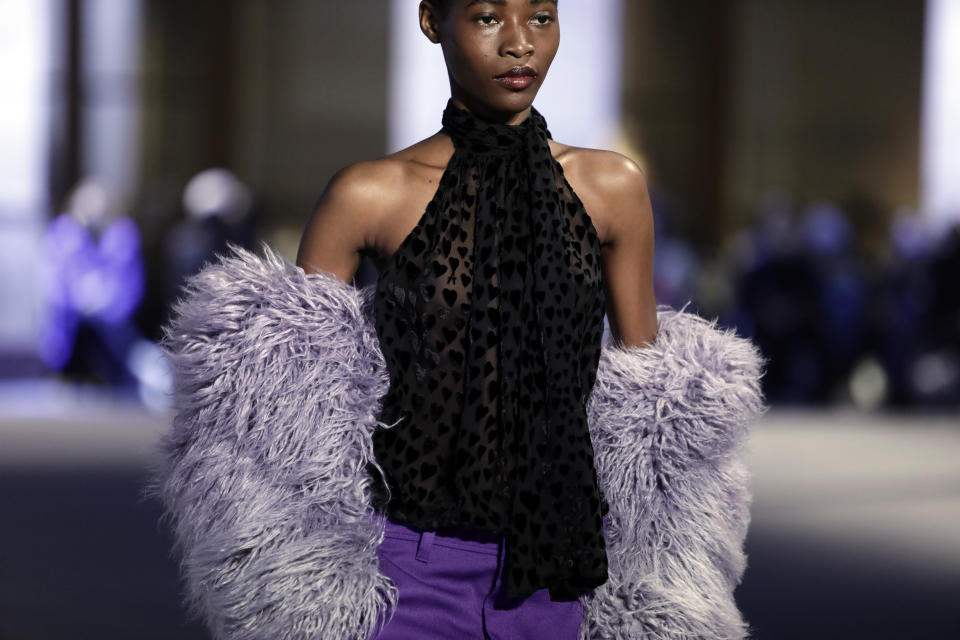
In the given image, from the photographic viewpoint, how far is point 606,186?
5.59ft

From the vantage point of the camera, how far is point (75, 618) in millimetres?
3336

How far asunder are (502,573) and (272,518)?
31 cm

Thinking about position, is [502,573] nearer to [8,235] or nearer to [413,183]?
[413,183]

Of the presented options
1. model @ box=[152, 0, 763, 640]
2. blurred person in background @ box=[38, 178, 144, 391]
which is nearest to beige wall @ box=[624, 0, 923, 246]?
blurred person in background @ box=[38, 178, 144, 391]

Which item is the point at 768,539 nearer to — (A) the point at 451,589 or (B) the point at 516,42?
(A) the point at 451,589

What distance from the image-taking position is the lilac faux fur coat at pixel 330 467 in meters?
1.59

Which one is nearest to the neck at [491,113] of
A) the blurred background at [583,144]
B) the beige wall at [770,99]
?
the blurred background at [583,144]

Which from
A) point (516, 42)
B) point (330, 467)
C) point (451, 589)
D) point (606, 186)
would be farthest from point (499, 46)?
point (451, 589)

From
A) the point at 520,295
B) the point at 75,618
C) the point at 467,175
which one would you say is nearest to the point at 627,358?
the point at 520,295

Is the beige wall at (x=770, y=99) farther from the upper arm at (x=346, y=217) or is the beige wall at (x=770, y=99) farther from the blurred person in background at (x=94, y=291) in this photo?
the upper arm at (x=346, y=217)

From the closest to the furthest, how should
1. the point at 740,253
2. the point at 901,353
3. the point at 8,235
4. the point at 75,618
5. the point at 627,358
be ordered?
the point at 627,358
the point at 75,618
the point at 901,353
the point at 740,253
the point at 8,235

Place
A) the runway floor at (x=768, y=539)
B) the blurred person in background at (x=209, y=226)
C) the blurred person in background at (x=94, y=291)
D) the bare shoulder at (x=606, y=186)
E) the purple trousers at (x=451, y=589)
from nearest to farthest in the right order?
1. the purple trousers at (x=451, y=589)
2. the bare shoulder at (x=606, y=186)
3. the runway floor at (x=768, y=539)
4. the blurred person in background at (x=209, y=226)
5. the blurred person in background at (x=94, y=291)

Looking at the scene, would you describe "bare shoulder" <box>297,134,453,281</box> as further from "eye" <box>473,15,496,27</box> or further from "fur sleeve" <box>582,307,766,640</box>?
"fur sleeve" <box>582,307,766,640</box>

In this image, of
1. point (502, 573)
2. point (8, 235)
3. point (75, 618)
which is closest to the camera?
point (502, 573)
